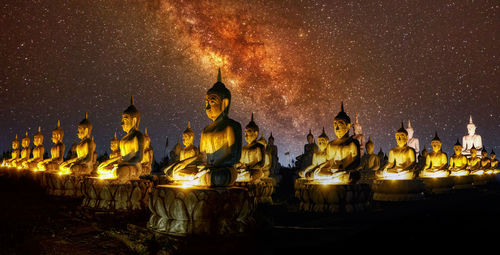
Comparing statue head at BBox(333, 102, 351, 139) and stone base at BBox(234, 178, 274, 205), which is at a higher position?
statue head at BBox(333, 102, 351, 139)

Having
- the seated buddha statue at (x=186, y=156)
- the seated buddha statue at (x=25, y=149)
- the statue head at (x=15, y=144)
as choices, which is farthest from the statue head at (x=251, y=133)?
the statue head at (x=15, y=144)

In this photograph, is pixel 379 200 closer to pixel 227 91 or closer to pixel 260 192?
pixel 260 192

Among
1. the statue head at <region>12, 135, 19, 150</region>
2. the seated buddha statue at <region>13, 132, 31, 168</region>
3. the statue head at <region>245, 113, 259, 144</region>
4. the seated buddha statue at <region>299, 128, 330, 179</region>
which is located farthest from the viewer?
the statue head at <region>12, 135, 19, 150</region>

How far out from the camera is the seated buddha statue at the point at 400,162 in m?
11.8

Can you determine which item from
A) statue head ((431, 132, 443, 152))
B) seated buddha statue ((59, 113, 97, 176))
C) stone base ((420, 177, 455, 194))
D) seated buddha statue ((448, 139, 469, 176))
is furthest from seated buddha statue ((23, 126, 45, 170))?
seated buddha statue ((448, 139, 469, 176))

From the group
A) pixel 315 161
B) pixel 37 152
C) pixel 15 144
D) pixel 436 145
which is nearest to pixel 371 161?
pixel 436 145

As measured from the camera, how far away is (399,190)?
11570 millimetres

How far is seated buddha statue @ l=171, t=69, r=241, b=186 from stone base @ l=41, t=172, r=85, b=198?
24.0 ft

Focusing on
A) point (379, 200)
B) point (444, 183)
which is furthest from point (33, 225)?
point (444, 183)

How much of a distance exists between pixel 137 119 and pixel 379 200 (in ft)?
26.9

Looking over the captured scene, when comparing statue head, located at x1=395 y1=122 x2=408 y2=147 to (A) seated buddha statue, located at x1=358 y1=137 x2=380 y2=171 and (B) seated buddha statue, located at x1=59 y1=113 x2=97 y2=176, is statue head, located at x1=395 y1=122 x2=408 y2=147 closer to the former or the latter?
(A) seated buddha statue, located at x1=358 y1=137 x2=380 y2=171

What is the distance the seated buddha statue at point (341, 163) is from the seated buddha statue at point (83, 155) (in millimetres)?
7382

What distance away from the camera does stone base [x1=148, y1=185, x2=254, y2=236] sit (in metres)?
5.50

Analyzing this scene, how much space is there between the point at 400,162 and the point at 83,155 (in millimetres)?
10685
